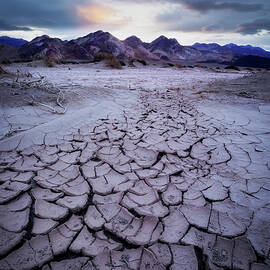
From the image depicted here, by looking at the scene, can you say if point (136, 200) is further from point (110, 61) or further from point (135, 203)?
point (110, 61)

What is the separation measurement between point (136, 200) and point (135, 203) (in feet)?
0.09

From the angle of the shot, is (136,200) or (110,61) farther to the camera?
(110,61)

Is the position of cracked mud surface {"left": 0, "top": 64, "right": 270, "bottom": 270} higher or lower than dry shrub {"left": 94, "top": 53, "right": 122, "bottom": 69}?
lower

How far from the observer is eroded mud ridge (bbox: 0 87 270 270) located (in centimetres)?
89

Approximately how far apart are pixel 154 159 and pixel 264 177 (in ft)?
3.12

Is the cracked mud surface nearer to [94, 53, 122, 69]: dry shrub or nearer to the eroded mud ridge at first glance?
the eroded mud ridge

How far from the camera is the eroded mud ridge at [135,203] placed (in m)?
0.89

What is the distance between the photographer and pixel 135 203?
120 cm

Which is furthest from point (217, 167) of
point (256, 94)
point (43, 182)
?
point (256, 94)

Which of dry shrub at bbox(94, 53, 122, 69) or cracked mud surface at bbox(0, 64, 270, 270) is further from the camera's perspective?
dry shrub at bbox(94, 53, 122, 69)

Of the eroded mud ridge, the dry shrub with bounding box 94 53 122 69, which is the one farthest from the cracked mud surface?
the dry shrub with bounding box 94 53 122 69

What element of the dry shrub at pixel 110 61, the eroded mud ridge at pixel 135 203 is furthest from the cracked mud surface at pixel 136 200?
the dry shrub at pixel 110 61

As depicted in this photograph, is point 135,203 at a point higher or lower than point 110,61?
lower

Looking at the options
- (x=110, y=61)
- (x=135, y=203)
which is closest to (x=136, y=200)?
(x=135, y=203)
